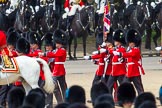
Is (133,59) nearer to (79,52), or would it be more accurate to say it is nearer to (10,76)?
(10,76)

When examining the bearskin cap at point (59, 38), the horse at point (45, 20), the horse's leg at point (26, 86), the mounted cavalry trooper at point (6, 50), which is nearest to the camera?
the mounted cavalry trooper at point (6, 50)

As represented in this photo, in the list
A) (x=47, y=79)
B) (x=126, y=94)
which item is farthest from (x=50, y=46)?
(x=126, y=94)

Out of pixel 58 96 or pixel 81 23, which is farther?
pixel 81 23

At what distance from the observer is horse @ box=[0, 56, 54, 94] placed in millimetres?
14328

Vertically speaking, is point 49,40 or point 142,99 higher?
point 49,40

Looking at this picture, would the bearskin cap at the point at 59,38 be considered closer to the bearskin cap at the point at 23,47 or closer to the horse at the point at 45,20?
the bearskin cap at the point at 23,47

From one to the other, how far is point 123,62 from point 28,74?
7.34 ft

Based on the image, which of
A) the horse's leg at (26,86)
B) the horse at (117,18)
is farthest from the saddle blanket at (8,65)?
the horse at (117,18)

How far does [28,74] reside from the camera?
14352mm

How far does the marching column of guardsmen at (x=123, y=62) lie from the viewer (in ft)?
51.4

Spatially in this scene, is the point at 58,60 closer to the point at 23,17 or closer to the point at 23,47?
the point at 23,47

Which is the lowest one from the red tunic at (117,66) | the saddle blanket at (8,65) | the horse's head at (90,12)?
the red tunic at (117,66)

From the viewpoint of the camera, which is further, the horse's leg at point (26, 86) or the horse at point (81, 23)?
the horse at point (81, 23)

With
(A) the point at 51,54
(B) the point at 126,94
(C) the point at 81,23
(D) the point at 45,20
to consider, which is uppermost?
(D) the point at 45,20
